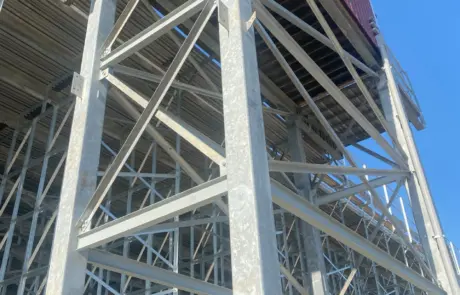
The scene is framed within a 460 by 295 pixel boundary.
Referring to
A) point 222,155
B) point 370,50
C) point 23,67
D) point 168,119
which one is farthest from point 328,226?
point 23,67

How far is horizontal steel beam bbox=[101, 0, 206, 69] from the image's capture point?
14.4ft

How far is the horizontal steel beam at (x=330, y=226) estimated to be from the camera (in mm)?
3711

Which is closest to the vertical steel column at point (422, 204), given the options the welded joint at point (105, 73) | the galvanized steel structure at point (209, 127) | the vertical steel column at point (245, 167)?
the galvanized steel structure at point (209, 127)

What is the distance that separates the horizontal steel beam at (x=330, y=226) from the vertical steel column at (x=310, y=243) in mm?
2834

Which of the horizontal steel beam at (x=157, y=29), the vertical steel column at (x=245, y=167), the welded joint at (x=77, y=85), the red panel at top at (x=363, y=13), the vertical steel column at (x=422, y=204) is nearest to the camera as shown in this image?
the vertical steel column at (x=245, y=167)

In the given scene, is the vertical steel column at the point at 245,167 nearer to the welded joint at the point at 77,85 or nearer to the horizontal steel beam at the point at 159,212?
the horizontal steel beam at the point at 159,212

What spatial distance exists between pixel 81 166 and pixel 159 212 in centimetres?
123

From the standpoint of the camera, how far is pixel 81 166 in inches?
177

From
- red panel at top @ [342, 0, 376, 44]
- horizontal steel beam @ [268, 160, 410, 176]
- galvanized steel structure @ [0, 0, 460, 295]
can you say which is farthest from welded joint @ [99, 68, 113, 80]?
red panel at top @ [342, 0, 376, 44]

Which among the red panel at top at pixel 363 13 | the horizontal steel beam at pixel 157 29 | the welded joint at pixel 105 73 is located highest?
the red panel at top at pixel 363 13

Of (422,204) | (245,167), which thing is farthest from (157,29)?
(422,204)

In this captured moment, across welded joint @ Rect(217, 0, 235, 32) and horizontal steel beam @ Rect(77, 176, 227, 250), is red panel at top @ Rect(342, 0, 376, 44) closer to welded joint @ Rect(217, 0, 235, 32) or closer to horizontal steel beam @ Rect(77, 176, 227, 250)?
welded joint @ Rect(217, 0, 235, 32)

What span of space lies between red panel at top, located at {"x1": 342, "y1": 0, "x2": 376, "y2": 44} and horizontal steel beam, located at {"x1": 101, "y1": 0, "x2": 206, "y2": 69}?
4.79 metres

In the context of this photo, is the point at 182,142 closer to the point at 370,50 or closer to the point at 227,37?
the point at 370,50
